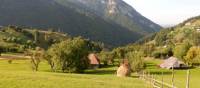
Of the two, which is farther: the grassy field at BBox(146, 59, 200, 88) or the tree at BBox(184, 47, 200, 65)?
the tree at BBox(184, 47, 200, 65)

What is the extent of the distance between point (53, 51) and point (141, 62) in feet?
87.6

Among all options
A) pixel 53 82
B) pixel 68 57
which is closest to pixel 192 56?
pixel 68 57

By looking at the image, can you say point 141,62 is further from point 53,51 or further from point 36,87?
point 36,87

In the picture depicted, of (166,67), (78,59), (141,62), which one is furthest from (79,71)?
(166,67)

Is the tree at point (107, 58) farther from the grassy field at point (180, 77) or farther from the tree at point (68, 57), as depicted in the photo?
the tree at point (68, 57)

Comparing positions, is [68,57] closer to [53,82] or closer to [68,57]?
[68,57]

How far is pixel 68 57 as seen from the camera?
11900 cm

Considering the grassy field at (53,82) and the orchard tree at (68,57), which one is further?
the orchard tree at (68,57)

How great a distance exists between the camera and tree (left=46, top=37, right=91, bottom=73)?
118312mm

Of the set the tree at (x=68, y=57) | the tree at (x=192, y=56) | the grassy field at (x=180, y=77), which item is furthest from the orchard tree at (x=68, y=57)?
the tree at (x=192, y=56)

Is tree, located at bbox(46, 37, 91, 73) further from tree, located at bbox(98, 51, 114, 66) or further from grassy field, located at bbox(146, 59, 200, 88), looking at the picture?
tree, located at bbox(98, 51, 114, 66)

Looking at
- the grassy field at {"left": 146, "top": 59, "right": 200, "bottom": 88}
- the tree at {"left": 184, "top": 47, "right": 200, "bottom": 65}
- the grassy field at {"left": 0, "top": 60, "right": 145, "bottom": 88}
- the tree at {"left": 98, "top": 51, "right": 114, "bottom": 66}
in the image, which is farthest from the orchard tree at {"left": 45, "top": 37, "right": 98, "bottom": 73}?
the tree at {"left": 184, "top": 47, "right": 200, "bottom": 65}

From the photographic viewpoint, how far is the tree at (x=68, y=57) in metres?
118

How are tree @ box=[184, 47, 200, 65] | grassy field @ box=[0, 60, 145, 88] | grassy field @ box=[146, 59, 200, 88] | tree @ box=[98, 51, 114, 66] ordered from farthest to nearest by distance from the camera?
tree @ box=[98, 51, 114, 66] < tree @ box=[184, 47, 200, 65] < grassy field @ box=[146, 59, 200, 88] < grassy field @ box=[0, 60, 145, 88]
